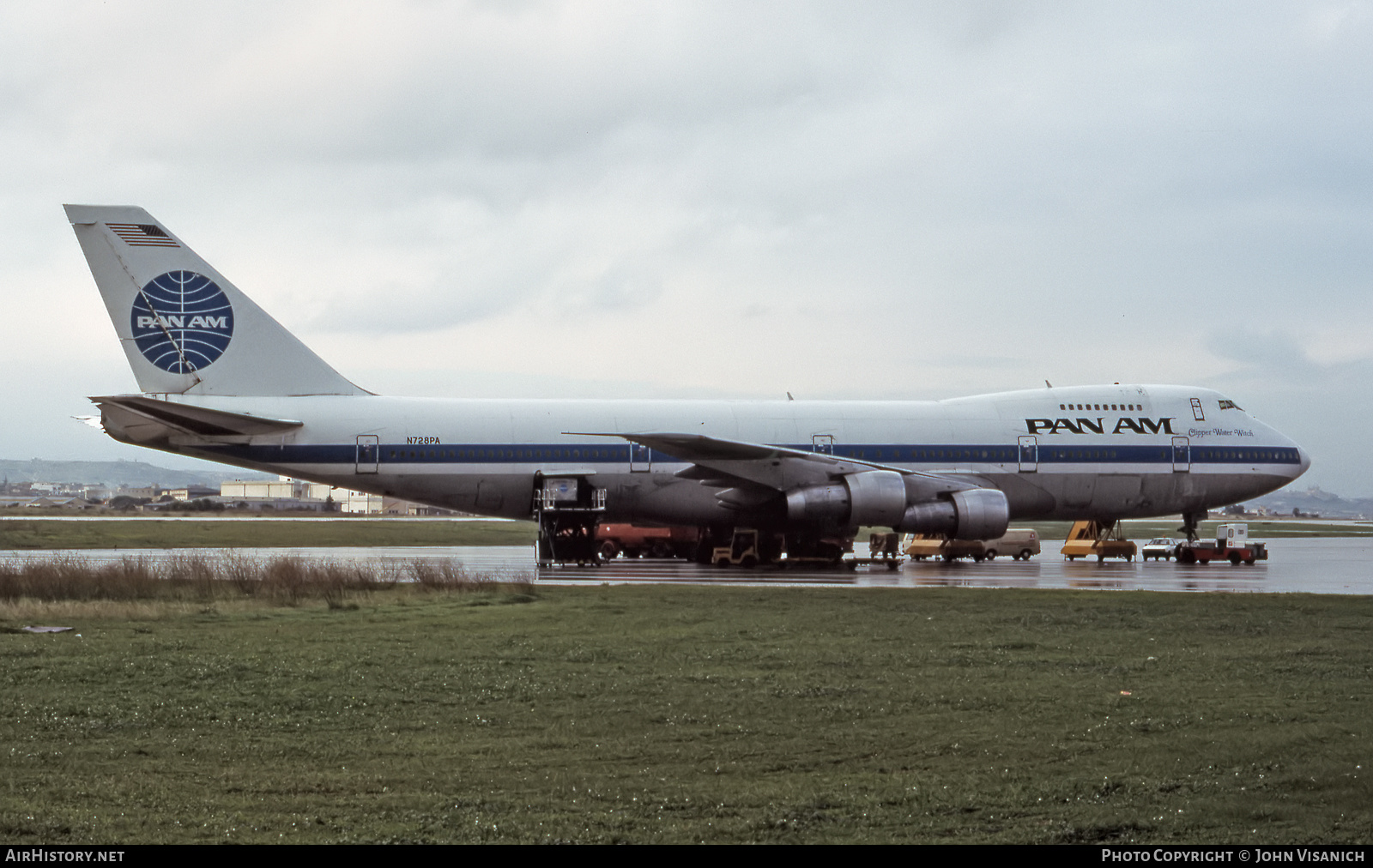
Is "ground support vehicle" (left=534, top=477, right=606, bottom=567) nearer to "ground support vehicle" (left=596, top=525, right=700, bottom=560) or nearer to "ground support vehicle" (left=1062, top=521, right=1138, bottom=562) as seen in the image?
"ground support vehicle" (left=596, top=525, right=700, bottom=560)

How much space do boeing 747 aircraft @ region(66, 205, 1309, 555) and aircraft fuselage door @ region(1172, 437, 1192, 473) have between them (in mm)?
53

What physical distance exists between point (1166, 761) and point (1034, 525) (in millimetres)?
71583

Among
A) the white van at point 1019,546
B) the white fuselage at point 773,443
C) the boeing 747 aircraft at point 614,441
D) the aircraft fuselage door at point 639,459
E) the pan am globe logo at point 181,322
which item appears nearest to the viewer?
the boeing 747 aircraft at point 614,441

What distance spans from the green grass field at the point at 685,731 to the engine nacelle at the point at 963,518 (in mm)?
11918

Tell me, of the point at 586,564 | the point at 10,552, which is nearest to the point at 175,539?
the point at 10,552

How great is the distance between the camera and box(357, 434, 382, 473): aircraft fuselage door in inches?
1147

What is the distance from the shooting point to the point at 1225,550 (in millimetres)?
33156

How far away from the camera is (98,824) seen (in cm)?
636

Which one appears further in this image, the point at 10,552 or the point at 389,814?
the point at 10,552

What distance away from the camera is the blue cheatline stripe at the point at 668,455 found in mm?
29062

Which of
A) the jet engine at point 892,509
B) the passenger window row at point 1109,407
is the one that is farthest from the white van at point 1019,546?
the jet engine at point 892,509

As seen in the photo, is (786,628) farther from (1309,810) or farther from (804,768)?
(1309,810)

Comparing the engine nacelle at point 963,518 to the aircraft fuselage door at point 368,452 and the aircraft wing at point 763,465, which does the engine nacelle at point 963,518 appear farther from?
the aircraft fuselage door at point 368,452

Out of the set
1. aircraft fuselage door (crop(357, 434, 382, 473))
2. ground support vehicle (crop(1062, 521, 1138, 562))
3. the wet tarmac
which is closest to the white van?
the wet tarmac
